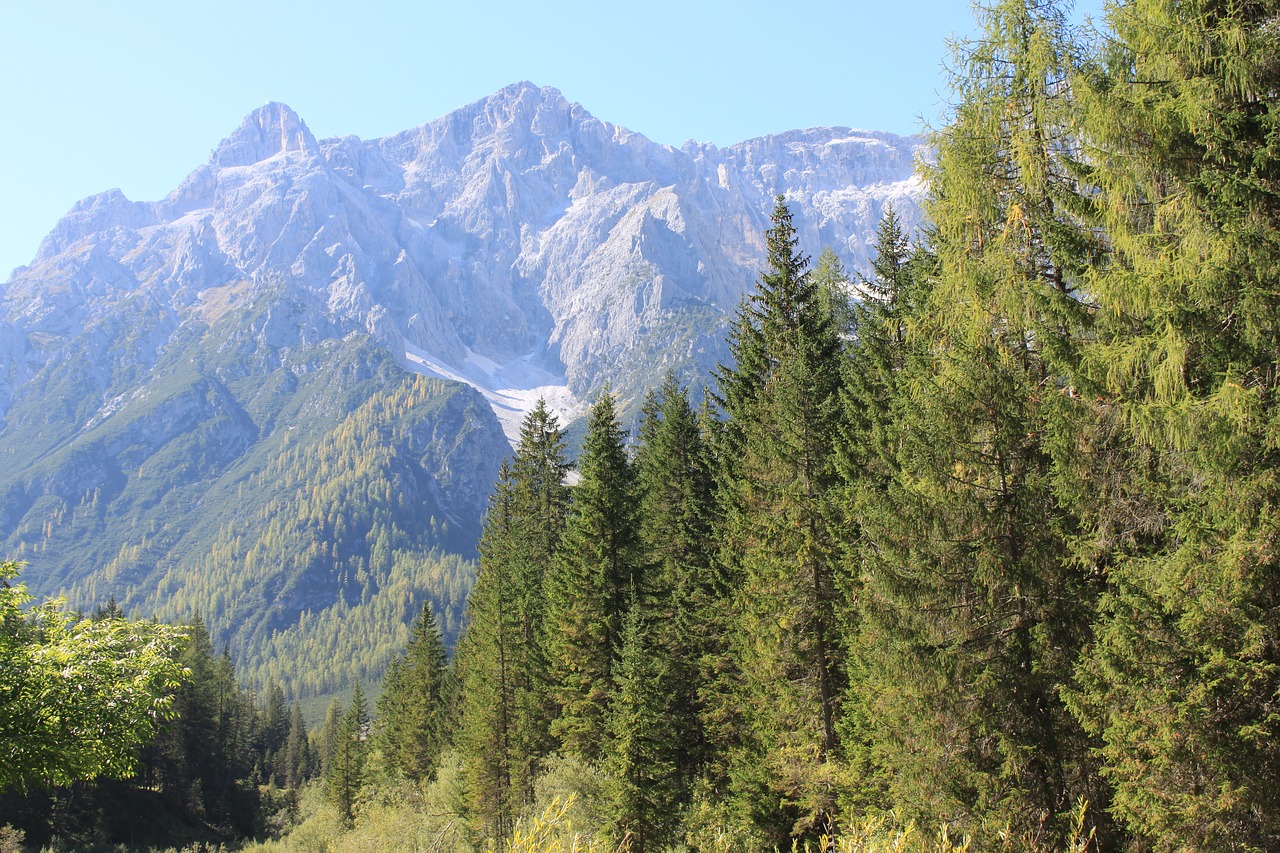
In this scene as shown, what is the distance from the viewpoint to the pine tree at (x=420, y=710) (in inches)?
2066

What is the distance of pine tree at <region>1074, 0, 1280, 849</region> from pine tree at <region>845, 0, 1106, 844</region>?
2.58 feet

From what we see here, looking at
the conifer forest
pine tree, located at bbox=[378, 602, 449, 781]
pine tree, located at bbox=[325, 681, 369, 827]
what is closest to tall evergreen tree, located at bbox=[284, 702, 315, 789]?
pine tree, located at bbox=[325, 681, 369, 827]

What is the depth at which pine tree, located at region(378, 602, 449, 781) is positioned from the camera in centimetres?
5247

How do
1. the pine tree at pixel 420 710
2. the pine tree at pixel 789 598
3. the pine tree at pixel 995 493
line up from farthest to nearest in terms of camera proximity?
1. the pine tree at pixel 420 710
2. the pine tree at pixel 789 598
3. the pine tree at pixel 995 493

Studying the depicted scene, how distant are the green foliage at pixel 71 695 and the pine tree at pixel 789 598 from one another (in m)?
12.4

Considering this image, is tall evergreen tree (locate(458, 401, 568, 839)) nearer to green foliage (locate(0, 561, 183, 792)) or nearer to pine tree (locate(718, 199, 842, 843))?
pine tree (locate(718, 199, 842, 843))

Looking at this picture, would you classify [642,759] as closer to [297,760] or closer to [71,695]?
[71,695]

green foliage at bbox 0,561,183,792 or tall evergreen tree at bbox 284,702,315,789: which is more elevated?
green foliage at bbox 0,561,183,792

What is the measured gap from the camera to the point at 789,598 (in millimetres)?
18500

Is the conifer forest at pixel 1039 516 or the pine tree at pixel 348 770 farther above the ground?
the conifer forest at pixel 1039 516

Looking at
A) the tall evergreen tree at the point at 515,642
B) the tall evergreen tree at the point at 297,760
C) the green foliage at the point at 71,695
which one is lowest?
the tall evergreen tree at the point at 297,760

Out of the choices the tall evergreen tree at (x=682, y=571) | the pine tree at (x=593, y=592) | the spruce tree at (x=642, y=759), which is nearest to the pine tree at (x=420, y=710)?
the pine tree at (x=593, y=592)

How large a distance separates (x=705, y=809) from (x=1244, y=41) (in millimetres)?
20011

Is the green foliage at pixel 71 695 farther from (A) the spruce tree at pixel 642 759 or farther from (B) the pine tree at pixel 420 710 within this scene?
(B) the pine tree at pixel 420 710
